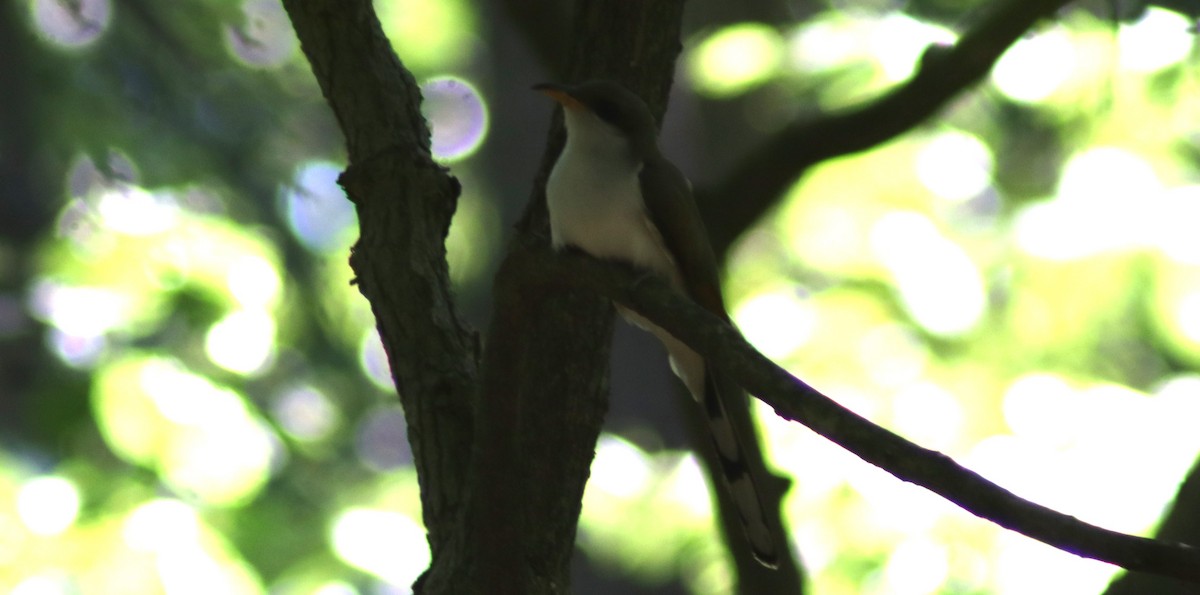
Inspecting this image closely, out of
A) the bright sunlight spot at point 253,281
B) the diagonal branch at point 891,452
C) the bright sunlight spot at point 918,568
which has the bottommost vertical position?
the diagonal branch at point 891,452

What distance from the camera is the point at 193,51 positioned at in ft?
21.8

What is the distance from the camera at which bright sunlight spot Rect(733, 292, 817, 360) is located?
6840mm

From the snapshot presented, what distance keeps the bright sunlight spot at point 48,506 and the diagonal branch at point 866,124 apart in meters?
4.11

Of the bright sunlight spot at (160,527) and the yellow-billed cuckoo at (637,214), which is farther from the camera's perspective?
the bright sunlight spot at (160,527)

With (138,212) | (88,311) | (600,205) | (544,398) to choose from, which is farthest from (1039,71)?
(88,311)

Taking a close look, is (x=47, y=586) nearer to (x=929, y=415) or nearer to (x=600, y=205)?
(x=600, y=205)

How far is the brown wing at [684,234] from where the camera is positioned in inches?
147

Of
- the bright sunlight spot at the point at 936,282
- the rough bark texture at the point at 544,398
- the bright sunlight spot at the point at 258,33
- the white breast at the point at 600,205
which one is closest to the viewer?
the rough bark texture at the point at 544,398

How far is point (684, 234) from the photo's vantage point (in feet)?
12.2

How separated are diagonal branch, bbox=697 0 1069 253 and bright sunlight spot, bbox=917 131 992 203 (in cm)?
295

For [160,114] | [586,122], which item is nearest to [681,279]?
[586,122]

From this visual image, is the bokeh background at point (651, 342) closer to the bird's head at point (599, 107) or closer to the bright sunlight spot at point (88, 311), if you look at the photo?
the bright sunlight spot at point (88, 311)

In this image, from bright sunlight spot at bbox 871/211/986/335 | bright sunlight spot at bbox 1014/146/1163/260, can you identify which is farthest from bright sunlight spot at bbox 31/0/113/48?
bright sunlight spot at bbox 1014/146/1163/260

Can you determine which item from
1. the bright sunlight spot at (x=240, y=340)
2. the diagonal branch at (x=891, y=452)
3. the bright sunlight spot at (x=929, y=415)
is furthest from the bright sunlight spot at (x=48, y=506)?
the diagonal branch at (x=891, y=452)
